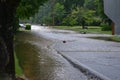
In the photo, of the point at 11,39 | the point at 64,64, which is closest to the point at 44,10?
the point at 64,64

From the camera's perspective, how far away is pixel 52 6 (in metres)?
124

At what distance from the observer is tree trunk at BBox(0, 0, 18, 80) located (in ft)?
24.1

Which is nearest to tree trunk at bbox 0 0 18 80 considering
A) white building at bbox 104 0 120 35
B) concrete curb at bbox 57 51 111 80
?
concrete curb at bbox 57 51 111 80

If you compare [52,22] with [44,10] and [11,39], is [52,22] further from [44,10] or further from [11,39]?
[11,39]

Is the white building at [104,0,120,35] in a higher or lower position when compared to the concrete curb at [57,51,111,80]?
higher

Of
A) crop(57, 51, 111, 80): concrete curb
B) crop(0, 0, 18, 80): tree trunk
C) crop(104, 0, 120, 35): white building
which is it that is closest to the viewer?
crop(0, 0, 18, 80): tree trunk

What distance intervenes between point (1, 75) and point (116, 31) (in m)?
40.7

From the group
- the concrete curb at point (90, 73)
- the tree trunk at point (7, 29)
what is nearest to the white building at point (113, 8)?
the concrete curb at point (90, 73)

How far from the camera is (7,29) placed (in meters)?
7.43

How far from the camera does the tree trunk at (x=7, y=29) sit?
7.36m

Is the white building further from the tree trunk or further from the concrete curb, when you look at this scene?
the tree trunk

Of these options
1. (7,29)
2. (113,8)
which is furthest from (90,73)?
(113,8)

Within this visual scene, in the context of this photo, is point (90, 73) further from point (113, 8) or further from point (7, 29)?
point (113, 8)

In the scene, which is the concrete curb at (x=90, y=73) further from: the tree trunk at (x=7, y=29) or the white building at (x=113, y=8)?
the white building at (x=113, y=8)
